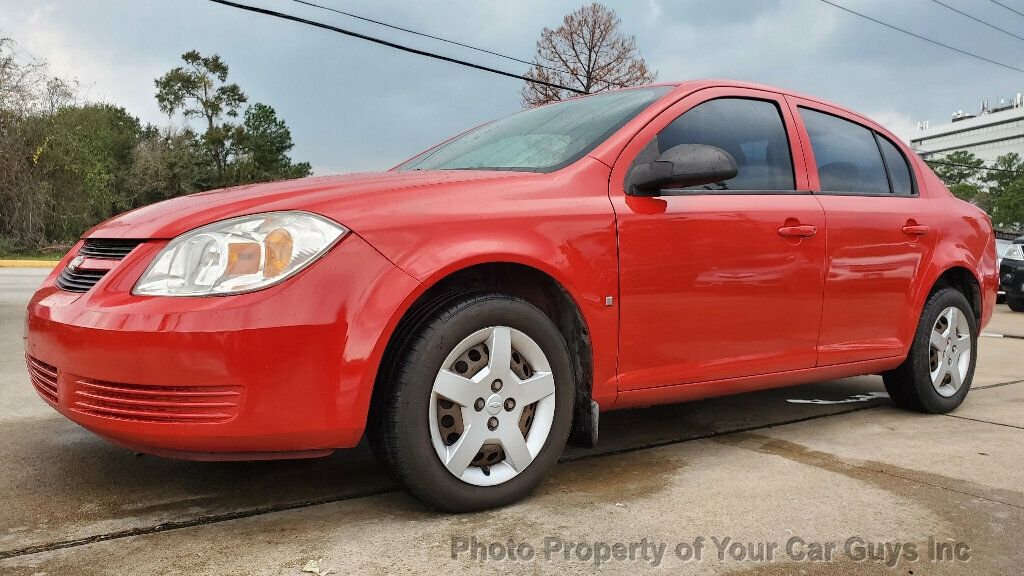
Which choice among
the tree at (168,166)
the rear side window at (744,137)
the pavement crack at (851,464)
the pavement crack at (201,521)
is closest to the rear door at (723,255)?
the rear side window at (744,137)

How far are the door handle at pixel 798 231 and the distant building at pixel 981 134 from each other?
312ft

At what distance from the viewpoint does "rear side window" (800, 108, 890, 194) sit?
367cm

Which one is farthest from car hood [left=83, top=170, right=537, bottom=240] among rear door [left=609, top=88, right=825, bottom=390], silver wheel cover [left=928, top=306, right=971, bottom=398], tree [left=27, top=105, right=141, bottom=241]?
tree [left=27, top=105, right=141, bottom=241]

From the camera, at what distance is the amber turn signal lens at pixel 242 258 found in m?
2.18

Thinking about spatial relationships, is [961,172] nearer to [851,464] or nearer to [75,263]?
[851,464]

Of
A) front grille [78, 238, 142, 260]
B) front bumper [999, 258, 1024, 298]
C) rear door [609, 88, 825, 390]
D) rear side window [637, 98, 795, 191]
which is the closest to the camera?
front grille [78, 238, 142, 260]

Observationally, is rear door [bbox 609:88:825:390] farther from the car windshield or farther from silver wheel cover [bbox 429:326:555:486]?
silver wheel cover [bbox 429:326:555:486]

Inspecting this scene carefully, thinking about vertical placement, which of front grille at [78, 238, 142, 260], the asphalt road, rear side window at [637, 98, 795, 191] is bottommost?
the asphalt road

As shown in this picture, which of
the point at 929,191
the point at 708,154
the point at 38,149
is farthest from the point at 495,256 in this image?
the point at 38,149

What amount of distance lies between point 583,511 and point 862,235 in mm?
2011

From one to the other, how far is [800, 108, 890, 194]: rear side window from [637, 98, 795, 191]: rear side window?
246 mm

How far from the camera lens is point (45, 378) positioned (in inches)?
98.3

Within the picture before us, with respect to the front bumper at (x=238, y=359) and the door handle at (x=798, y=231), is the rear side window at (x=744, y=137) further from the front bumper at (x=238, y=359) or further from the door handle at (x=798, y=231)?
the front bumper at (x=238, y=359)

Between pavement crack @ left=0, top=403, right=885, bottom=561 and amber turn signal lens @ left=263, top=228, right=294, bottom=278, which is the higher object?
amber turn signal lens @ left=263, top=228, right=294, bottom=278
